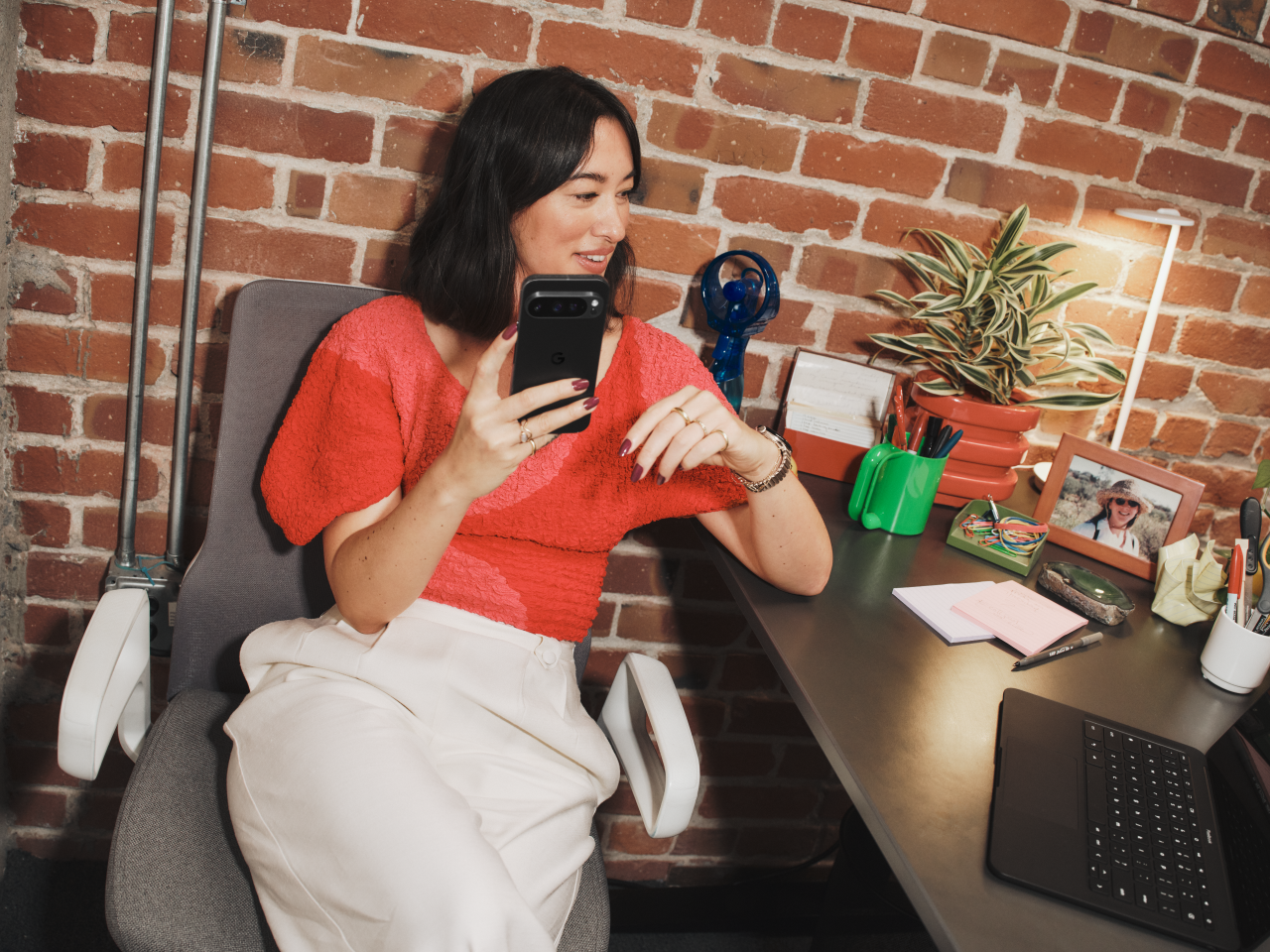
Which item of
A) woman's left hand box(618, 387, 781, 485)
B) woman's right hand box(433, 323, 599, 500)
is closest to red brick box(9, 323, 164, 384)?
woman's right hand box(433, 323, 599, 500)

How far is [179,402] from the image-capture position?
1.38 meters

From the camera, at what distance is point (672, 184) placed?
1.43 m

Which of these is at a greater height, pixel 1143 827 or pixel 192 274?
pixel 192 274

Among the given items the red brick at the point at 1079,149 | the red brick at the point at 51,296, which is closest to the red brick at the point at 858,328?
the red brick at the point at 1079,149

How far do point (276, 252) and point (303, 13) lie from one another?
348 mm

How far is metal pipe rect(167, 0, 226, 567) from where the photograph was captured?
1231 mm

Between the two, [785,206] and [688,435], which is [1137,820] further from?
[785,206]

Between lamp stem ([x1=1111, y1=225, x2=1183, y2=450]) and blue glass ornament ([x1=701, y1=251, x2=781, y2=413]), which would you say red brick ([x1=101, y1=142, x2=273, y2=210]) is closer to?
blue glass ornament ([x1=701, y1=251, x2=781, y2=413])

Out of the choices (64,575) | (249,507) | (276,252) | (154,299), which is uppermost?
(276,252)

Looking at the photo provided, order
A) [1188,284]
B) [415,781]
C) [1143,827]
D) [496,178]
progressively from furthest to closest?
[1188,284] < [496,178] < [415,781] < [1143,827]

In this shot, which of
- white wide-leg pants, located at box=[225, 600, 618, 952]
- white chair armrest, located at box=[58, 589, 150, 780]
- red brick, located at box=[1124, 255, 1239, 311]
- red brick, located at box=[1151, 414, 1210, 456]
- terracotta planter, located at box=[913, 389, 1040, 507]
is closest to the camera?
white wide-leg pants, located at box=[225, 600, 618, 952]

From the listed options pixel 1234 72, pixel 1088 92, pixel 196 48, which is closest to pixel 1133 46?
pixel 1088 92

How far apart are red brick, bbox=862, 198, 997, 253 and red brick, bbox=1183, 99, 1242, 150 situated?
0.38 meters

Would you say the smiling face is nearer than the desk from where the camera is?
No
